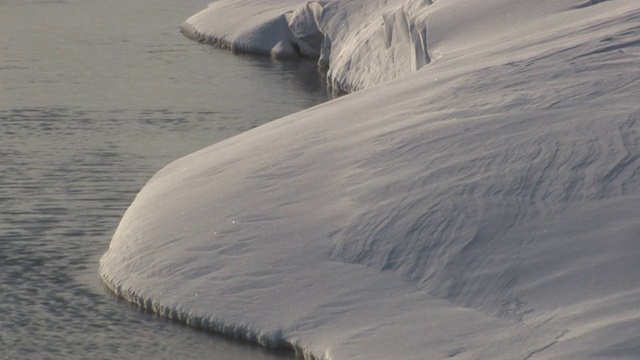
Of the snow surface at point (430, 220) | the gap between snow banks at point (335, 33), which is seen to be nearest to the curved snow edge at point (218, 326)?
the snow surface at point (430, 220)

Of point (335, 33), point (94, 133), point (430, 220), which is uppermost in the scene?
point (430, 220)

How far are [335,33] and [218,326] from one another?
43.6 feet

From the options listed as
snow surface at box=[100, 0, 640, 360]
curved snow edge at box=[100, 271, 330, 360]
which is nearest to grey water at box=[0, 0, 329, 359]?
curved snow edge at box=[100, 271, 330, 360]

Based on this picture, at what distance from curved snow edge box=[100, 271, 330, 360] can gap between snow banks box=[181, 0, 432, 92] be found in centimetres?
712

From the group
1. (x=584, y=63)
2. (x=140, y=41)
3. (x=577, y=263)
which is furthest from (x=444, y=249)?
(x=140, y=41)

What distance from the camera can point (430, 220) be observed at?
8.64 metres

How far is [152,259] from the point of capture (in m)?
9.52

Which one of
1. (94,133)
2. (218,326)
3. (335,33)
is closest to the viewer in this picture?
(218,326)

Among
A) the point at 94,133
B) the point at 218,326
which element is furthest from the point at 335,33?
the point at 218,326

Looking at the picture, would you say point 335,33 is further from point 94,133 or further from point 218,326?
point 218,326

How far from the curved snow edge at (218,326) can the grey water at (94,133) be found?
0.06m

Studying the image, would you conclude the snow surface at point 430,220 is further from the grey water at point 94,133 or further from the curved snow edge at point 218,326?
the grey water at point 94,133

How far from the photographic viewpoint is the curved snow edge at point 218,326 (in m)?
8.09

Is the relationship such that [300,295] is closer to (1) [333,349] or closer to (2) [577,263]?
(1) [333,349]
